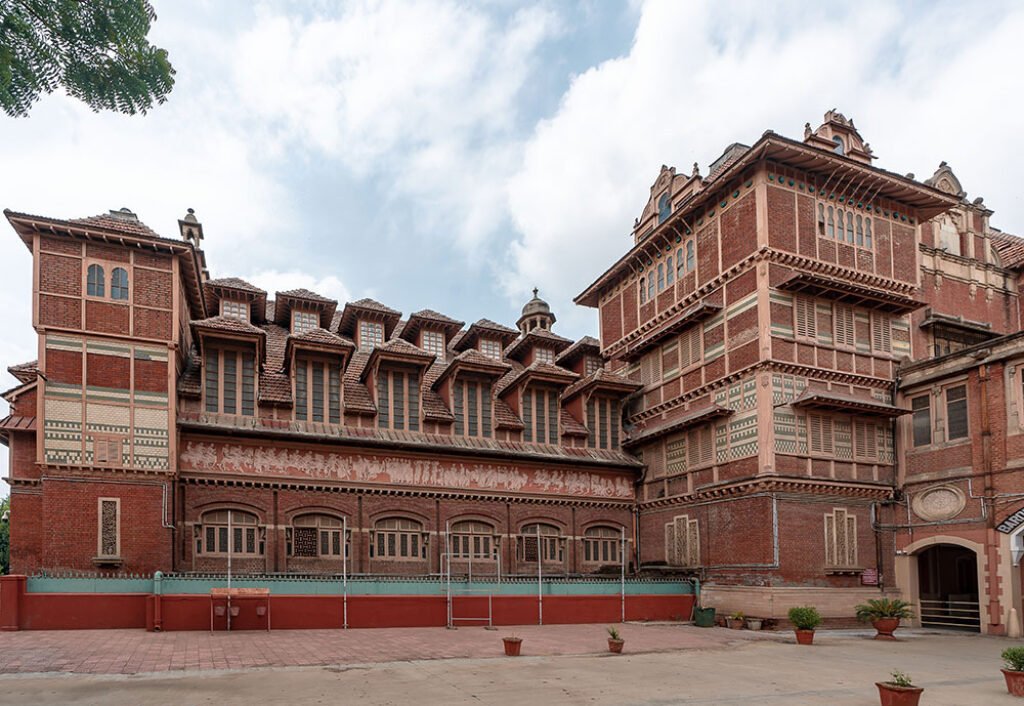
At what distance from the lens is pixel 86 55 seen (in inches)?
215

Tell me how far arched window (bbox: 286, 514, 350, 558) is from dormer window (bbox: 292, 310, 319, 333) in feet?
29.7

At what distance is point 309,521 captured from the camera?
26828 millimetres

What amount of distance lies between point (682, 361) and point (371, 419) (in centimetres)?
1230

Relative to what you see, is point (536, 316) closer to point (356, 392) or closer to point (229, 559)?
point (356, 392)

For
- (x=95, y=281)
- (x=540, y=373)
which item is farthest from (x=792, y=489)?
(x=95, y=281)

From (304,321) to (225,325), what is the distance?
601cm

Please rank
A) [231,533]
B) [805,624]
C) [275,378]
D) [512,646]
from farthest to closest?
[275,378] < [231,533] < [805,624] < [512,646]

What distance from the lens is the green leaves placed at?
16.6 ft

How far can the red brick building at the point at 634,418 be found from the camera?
2342 centimetres

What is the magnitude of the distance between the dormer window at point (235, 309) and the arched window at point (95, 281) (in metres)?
7.38

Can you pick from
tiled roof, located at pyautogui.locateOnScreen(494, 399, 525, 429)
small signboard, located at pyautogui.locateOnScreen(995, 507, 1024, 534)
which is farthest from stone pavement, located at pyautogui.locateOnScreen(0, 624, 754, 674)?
tiled roof, located at pyautogui.locateOnScreen(494, 399, 525, 429)

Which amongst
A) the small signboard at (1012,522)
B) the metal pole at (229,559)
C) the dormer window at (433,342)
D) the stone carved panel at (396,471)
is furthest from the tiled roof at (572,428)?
the small signboard at (1012,522)

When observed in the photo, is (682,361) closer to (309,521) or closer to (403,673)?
(309,521)

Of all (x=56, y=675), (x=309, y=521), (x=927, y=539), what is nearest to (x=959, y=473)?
(x=927, y=539)
